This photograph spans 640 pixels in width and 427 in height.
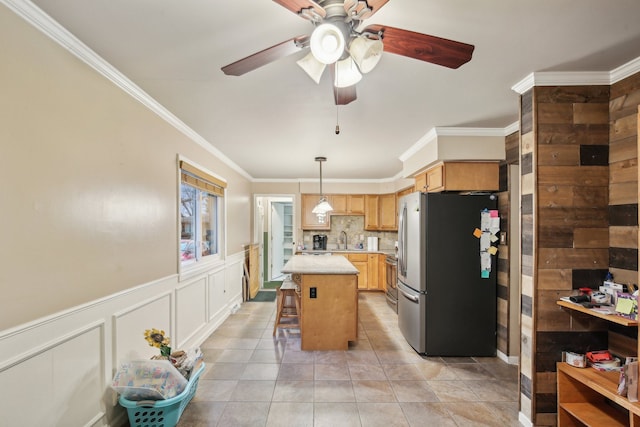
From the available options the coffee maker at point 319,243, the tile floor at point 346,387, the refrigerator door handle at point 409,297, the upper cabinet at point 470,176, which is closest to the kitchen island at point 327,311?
the tile floor at point 346,387

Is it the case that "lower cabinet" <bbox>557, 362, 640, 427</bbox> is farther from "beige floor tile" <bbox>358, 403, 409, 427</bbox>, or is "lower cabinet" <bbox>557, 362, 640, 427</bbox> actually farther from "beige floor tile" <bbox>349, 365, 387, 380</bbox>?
"beige floor tile" <bbox>349, 365, 387, 380</bbox>

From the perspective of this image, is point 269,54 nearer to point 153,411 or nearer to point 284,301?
point 153,411

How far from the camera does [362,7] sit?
97 centimetres

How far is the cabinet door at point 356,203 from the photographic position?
6.28 meters

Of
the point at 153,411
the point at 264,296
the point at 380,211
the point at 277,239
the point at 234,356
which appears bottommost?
the point at 264,296

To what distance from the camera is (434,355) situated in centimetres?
308

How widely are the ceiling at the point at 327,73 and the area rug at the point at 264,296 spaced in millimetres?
3383

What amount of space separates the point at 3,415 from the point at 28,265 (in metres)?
0.63

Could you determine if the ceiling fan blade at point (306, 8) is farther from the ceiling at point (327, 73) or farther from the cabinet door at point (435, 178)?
the cabinet door at point (435, 178)

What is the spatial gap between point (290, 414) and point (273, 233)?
5322mm

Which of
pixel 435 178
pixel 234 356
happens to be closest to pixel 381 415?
pixel 234 356

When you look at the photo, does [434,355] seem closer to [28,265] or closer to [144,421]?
[144,421]

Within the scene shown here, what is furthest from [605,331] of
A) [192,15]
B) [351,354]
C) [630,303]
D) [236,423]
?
[192,15]

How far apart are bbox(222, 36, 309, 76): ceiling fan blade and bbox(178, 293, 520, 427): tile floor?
2.26 m
